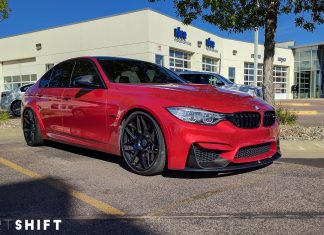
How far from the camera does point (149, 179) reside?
4.74 m

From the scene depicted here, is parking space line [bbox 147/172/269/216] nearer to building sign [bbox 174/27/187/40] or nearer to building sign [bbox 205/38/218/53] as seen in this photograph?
building sign [bbox 174/27/187/40]

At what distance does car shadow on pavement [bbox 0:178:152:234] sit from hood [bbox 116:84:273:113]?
1.50 m

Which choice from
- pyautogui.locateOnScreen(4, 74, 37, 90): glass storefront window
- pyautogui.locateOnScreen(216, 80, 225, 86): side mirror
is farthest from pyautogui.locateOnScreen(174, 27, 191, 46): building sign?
pyautogui.locateOnScreen(216, 80, 225, 86): side mirror

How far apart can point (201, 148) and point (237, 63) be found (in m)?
36.4

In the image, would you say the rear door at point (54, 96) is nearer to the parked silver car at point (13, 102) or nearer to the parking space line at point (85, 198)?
the parking space line at point (85, 198)

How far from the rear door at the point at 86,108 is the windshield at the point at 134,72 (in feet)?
0.64

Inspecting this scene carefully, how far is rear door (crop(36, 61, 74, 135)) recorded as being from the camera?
6.15 m

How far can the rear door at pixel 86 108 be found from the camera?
528cm

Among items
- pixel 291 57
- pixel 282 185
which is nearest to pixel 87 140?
pixel 282 185

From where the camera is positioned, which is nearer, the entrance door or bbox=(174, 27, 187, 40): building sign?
bbox=(174, 27, 187, 40): building sign

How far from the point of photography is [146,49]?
2519cm

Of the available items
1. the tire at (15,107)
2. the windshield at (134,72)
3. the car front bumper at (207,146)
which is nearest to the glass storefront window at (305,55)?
the tire at (15,107)

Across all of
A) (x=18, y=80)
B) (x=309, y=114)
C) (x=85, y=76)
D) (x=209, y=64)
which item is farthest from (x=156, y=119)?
(x=18, y=80)

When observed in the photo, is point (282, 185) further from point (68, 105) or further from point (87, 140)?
point (68, 105)
